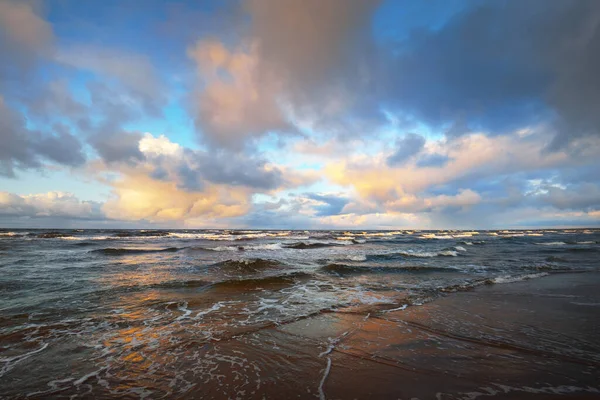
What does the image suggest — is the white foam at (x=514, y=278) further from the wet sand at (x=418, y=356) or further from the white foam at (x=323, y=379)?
the white foam at (x=323, y=379)

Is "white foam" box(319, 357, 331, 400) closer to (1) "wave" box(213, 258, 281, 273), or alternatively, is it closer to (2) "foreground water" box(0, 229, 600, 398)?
(2) "foreground water" box(0, 229, 600, 398)

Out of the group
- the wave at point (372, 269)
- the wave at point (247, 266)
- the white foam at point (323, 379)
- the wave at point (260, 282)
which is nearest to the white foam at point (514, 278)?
the wave at point (372, 269)

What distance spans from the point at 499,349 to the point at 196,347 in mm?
5334

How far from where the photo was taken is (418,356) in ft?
15.3

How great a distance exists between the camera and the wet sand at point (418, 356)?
3.67 m

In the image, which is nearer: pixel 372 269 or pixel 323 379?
pixel 323 379

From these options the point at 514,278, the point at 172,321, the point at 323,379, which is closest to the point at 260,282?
the point at 172,321

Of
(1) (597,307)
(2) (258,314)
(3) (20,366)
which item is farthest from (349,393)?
(1) (597,307)

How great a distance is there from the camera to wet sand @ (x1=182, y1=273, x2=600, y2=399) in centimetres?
367

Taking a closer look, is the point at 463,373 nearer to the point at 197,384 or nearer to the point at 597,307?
the point at 197,384

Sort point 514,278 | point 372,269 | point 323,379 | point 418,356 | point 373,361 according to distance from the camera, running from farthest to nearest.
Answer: point 372,269 < point 514,278 < point 418,356 < point 373,361 < point 323,379

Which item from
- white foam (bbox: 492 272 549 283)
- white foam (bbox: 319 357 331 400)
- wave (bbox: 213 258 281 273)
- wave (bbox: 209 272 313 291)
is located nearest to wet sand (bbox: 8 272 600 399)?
white foam (bbox: 319 357 331 400)

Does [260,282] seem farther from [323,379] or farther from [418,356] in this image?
[323,379]

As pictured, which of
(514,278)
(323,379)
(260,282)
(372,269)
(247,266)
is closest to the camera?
(323,379)
